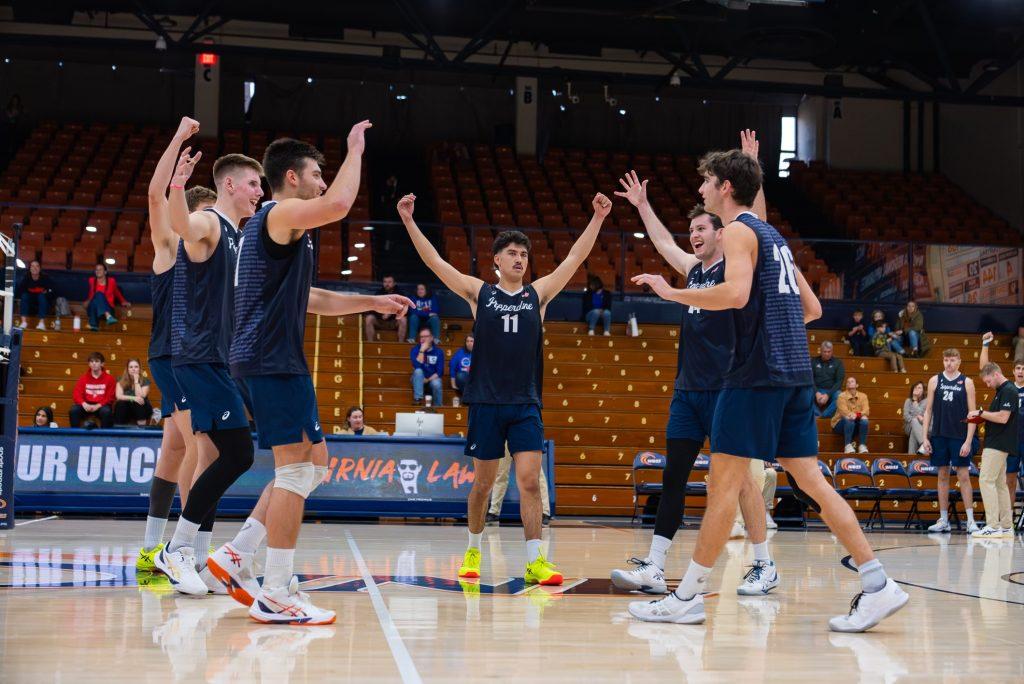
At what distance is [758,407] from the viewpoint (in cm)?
464

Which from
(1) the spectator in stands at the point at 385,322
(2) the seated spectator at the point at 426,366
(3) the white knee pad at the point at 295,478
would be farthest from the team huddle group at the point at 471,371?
(1) the spectator in stands at the point at 385,322

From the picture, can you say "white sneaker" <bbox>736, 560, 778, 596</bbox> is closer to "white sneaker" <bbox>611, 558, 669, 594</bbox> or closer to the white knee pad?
"white sneaker" <bbox>611, 558, 669, 594</bbox>

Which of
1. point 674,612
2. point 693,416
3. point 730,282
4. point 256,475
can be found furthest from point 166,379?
point 256,475

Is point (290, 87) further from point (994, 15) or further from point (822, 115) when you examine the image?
point (994, 15)

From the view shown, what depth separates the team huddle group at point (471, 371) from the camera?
4523 mm

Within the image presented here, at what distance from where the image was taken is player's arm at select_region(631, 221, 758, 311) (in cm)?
445

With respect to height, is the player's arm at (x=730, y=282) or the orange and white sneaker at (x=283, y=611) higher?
the player's arm at (x=730, y=282)

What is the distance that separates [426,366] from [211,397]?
11.7m

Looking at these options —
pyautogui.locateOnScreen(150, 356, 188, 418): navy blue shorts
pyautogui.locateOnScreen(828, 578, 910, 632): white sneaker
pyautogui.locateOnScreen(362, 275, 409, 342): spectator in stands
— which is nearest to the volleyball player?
pyautogui.locateOnScreen(828, 578, 910, 632): white sneaker

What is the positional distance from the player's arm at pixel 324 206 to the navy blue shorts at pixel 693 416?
8.24 ft

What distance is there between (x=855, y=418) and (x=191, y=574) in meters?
13.5

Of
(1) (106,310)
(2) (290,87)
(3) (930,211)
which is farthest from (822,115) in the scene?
(1) (106,310)

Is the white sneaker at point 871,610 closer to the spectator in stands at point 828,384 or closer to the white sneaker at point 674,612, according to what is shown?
the white sneaker at point 674,612

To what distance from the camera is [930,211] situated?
83.7ft
